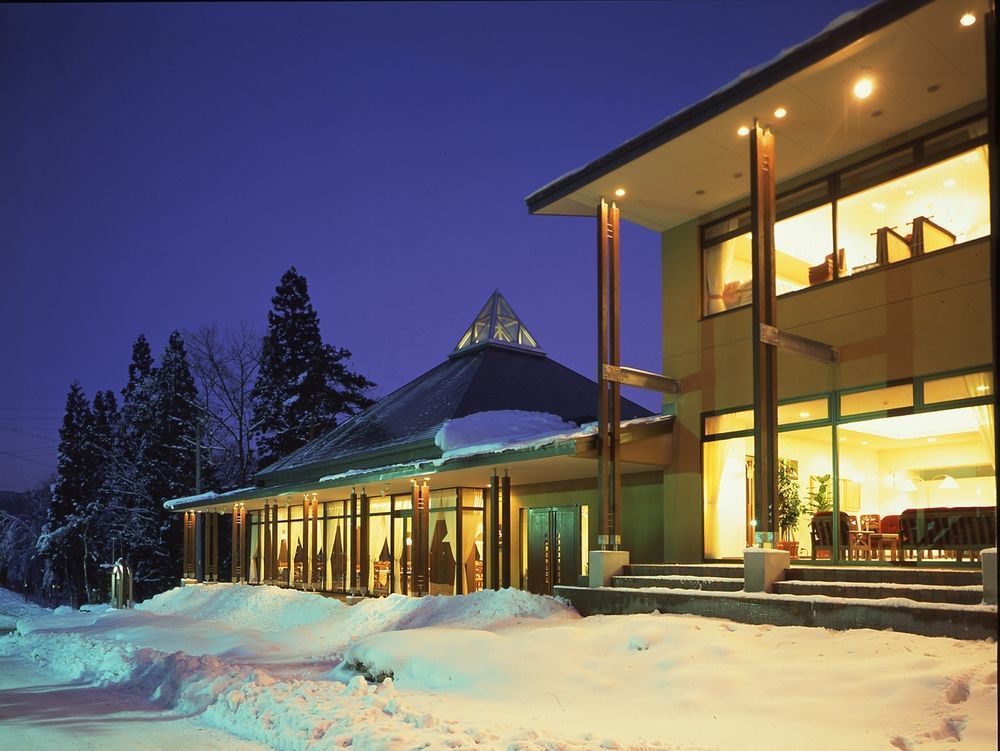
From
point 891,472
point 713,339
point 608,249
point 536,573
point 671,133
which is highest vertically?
point 671,133

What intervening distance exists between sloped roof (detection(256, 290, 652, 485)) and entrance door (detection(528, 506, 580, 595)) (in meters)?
2.39

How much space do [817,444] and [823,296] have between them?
2425mm

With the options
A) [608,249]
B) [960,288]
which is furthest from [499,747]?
[608,249]

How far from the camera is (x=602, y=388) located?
15.4 m

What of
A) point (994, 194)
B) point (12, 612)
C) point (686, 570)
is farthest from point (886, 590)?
point (12, 612)

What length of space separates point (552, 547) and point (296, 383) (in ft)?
100

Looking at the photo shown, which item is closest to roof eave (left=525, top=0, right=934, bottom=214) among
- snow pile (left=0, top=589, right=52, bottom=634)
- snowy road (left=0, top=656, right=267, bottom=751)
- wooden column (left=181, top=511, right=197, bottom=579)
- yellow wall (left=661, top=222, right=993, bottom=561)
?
yellow wall (left=661, top=222, right=993, bottom=561)

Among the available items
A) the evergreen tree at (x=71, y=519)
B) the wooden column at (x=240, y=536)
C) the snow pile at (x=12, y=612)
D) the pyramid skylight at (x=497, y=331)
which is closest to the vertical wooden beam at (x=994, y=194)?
the pyramid skylight at (x=497, y=331)

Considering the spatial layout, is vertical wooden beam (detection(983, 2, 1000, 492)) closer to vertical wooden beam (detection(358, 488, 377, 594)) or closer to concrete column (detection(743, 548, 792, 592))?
concrete column (detection(743, 548, 792, 592))

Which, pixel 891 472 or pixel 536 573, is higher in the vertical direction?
pixel 891 472

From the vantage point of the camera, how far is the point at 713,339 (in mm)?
16500

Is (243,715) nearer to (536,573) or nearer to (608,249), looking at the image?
(608,249)

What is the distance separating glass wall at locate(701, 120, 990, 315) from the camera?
1274 centimetres

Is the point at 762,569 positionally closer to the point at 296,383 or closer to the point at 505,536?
the point at 505,536
